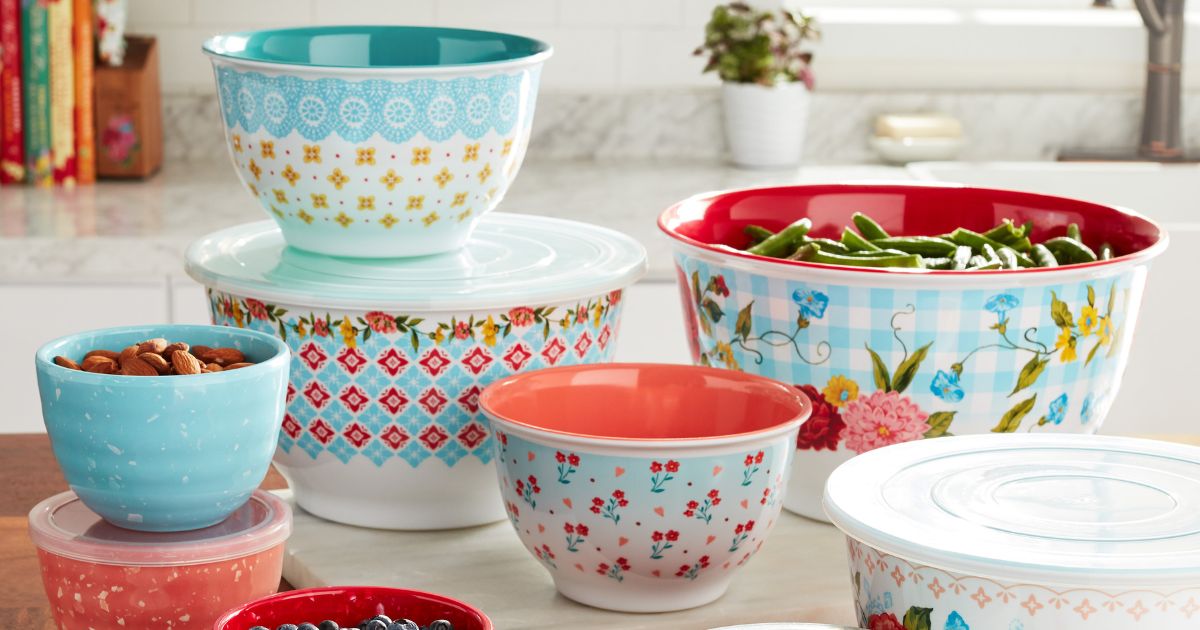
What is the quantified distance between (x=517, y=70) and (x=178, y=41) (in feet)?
5.46

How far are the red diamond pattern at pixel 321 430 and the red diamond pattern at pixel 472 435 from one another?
0.08 meters

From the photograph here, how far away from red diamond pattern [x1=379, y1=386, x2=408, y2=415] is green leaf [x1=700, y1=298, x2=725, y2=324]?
0.19m

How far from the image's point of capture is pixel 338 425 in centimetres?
88

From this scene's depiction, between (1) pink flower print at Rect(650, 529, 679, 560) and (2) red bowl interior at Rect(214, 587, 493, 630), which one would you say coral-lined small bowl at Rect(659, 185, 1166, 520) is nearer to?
(1) pink flower print at Rect(650, 529, 679, 560)

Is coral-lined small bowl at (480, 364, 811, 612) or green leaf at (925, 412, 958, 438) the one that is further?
Answer: green leaf at (925, 412, 958, 438)

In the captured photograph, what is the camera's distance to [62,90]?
6.97 ft

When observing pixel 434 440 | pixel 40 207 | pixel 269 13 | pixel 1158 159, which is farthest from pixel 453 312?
pixel 1158 159

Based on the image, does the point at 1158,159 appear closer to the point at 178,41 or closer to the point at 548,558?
the point at 178,41

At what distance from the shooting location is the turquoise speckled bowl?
674 millimetres

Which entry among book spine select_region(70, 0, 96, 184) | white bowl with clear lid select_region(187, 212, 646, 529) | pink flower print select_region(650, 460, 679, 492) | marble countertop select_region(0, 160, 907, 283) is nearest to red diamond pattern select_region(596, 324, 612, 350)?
white bowl with clear lid select_region(187, 212, 646, 529)

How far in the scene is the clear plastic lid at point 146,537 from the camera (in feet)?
2.30

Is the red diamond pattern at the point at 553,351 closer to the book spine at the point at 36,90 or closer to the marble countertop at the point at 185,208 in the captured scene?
the marble countertop at the point at 185,208

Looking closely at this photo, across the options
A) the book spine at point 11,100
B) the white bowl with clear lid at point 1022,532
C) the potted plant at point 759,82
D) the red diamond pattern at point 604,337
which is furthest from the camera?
the potted plant at point 759,82

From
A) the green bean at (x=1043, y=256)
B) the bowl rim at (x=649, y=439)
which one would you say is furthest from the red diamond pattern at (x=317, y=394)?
the green bean at (x=1043, y=256)
